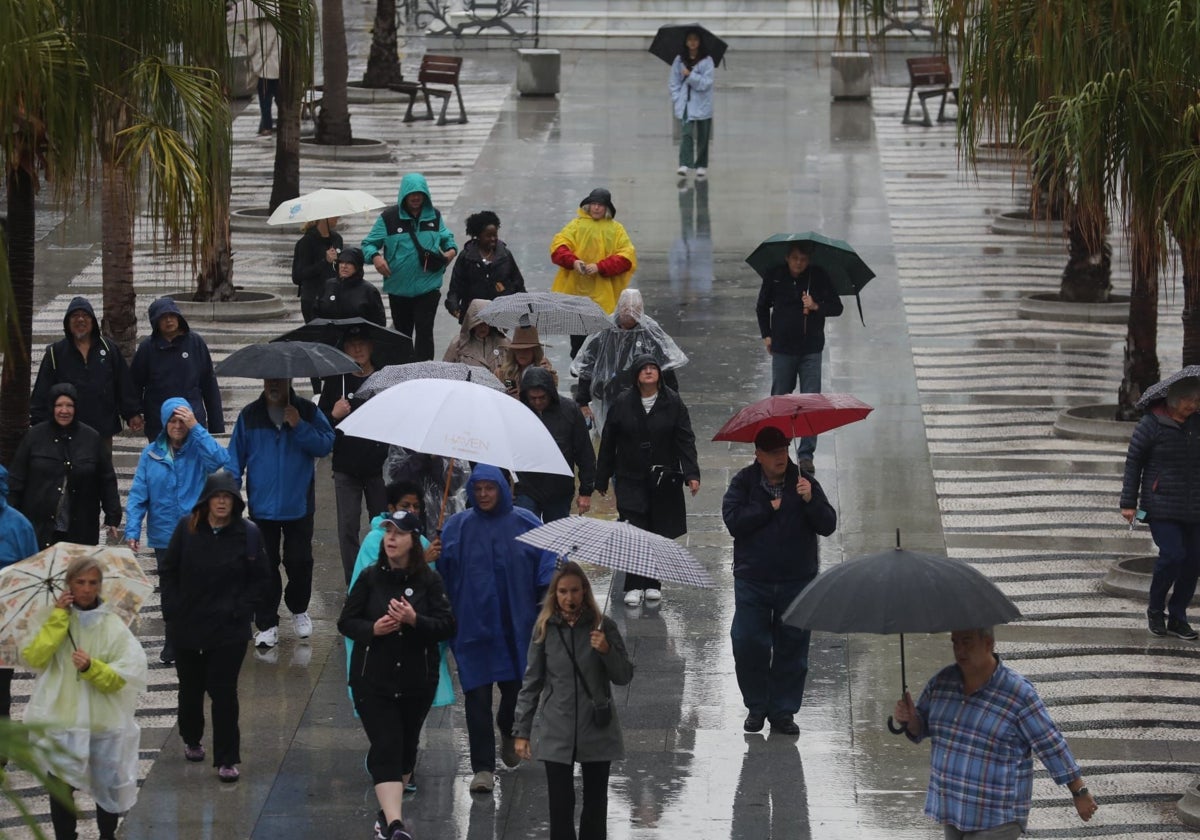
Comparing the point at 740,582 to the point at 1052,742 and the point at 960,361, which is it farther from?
the point at 960,361

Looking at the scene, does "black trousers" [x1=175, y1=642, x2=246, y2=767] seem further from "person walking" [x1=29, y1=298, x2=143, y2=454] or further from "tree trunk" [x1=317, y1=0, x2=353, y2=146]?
"tree trunk" [x1=317, y1=0, x2=353, y2=146]

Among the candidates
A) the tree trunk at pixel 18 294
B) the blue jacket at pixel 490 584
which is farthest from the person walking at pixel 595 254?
the blue jacket at pixel 490 584

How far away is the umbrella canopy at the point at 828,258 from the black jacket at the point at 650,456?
260 cm

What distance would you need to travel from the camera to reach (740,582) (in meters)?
9.77

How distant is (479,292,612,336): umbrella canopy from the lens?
41.0 feet

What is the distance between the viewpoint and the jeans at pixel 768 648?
31.9ft

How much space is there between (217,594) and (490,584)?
4.12 feet

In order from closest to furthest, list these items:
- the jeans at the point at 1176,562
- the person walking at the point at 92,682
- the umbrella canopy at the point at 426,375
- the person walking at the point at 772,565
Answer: the person walking at the point at 92,682 < the person walking at the point at 772,565 < the umbrella canopy at the point at 426,375 < the jeans at the point at 1176,562

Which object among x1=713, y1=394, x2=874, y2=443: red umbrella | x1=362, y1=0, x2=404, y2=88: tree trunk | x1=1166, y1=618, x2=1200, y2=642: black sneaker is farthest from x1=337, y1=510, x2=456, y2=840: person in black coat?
x1=362, y1=0, x2=404, y2=88: tree trunk

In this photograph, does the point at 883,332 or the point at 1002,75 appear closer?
the point at 1002,75

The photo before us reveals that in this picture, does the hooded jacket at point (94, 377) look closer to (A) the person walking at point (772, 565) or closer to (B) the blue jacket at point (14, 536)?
(B) the blue jacket at point (14, 536)

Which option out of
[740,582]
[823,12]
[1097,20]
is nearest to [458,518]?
[740,582]

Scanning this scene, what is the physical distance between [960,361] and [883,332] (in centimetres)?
111

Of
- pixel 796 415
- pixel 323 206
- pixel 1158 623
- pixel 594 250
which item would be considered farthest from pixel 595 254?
pixel 1158 623
